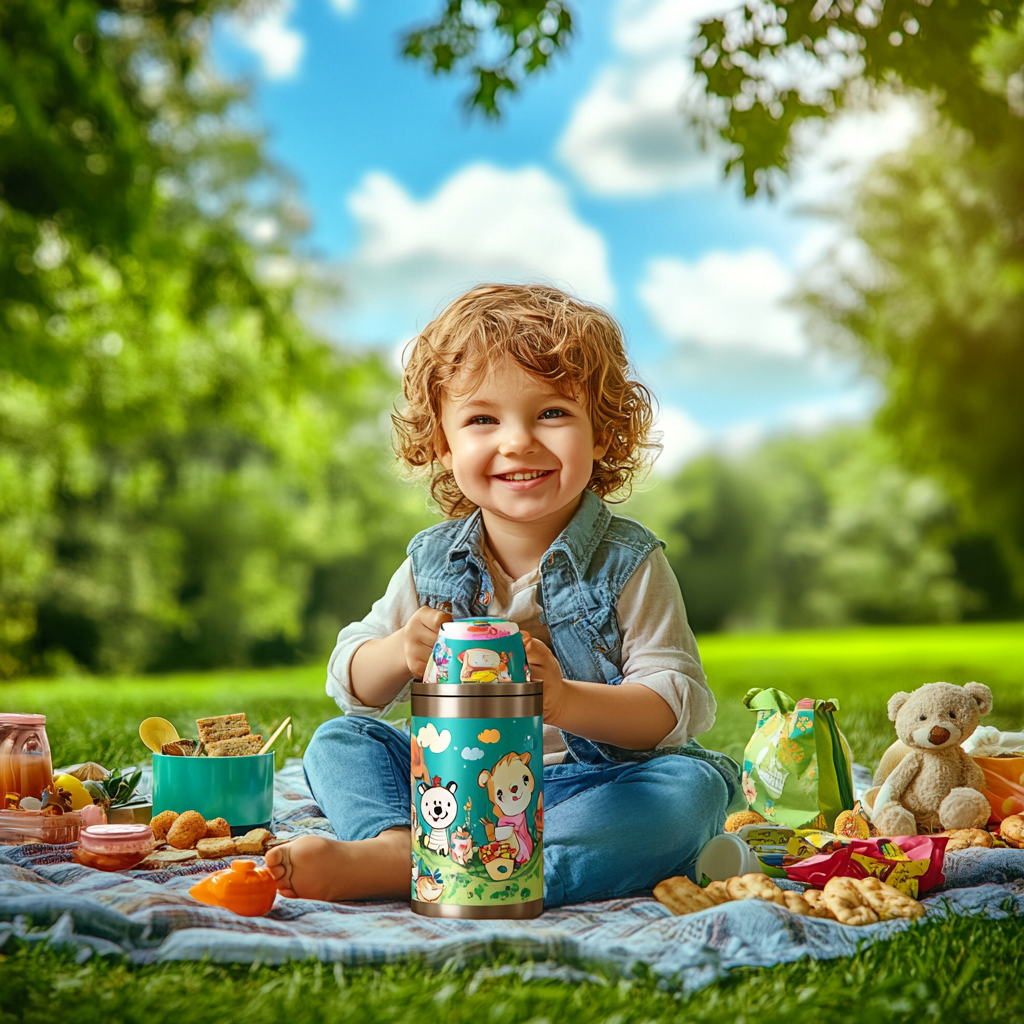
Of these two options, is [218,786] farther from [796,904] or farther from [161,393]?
[161,393]

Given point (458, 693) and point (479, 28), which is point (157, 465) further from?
point (458, 693)

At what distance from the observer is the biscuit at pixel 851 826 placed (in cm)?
193

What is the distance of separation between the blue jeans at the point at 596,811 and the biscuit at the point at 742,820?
27 cm

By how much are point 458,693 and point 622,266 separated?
40.9 ft

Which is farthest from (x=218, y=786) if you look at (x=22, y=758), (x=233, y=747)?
(x=22, y=758)

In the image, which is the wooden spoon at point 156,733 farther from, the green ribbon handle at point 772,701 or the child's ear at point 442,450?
the green ribbon handle at point 772,701

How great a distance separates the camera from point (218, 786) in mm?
1886

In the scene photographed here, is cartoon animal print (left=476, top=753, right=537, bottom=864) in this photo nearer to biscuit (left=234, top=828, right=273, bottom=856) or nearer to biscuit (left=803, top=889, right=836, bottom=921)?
biscuit (left=803, top=889, right=836, bottom=921)

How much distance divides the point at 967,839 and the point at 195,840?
1319 mm

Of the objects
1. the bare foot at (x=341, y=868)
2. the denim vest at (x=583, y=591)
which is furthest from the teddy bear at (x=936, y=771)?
the bare foot at (x=341, y=868)

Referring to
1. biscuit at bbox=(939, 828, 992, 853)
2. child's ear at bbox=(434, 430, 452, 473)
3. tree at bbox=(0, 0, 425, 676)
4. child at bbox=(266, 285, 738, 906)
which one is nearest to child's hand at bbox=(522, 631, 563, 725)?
child at bbox=(266, 285, 738, 906)

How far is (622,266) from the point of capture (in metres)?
13.4

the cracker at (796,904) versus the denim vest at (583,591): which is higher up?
the denim vest at (583,591)

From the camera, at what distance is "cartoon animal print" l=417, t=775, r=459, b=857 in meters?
1.43
